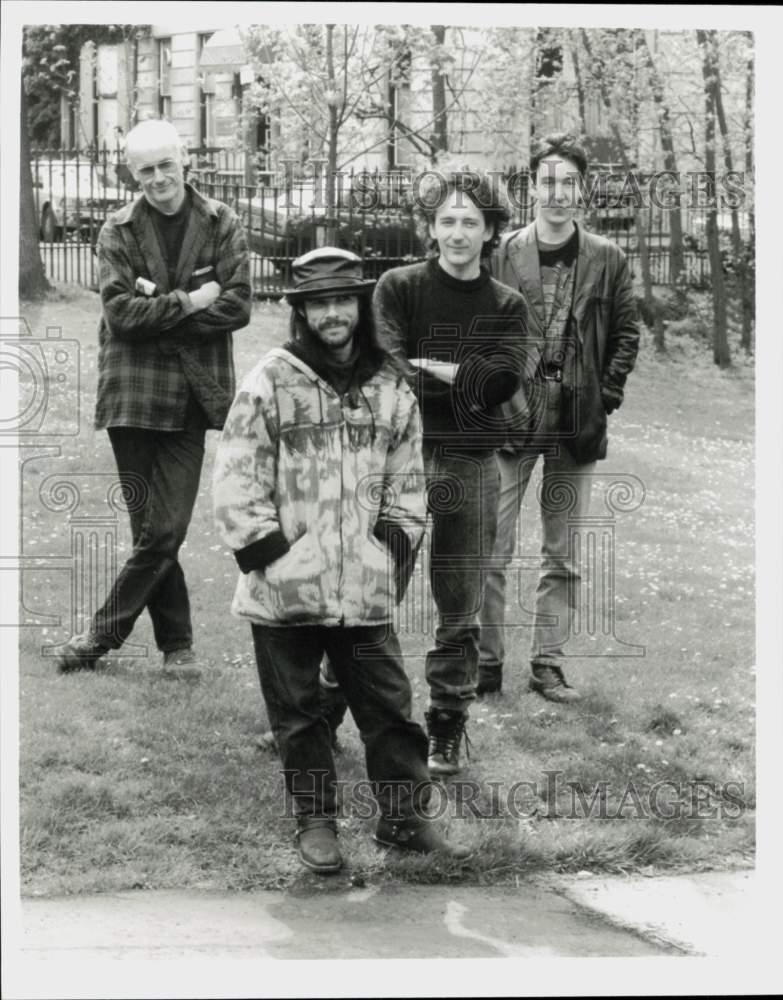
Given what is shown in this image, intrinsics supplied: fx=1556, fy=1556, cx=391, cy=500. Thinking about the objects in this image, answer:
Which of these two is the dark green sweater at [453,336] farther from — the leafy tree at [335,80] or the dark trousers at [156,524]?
the leafy tree at [335,80]

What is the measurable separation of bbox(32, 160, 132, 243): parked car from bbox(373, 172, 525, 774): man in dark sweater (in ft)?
26.3

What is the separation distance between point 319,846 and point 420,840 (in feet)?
1.14

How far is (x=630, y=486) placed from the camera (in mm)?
10539

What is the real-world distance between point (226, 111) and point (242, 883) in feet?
26.6

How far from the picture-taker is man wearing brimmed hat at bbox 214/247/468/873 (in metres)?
4.90

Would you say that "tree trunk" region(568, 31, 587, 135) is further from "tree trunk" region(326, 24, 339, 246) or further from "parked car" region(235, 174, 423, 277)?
"tree trunk" region(326, 24, 339, 246)

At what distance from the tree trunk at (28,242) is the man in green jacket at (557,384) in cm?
470

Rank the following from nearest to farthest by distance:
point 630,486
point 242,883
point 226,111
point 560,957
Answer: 1. point 560,957
2. point 242,883
3. point 630,486
4. point 226,111

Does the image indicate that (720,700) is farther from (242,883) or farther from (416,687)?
(242,883)


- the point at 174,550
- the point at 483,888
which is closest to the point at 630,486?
the point at 174,550

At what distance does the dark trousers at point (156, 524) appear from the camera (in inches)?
250

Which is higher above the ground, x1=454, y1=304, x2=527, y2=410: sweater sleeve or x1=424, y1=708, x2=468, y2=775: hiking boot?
x1=454, y1=304, x2=527, y2=410: sweater sleeve

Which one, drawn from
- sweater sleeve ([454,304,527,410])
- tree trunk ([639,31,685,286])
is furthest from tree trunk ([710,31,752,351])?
sweater sleeve ([454,304,527,410])

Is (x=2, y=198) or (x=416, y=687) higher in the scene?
(x=2, y=198)
